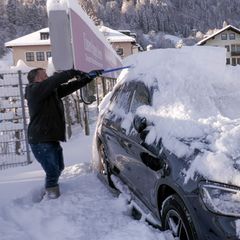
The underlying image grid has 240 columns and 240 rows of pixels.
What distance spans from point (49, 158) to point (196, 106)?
2.24m

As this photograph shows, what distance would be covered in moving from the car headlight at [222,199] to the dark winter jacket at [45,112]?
2.73 metres

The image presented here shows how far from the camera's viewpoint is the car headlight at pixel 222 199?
3252 mm

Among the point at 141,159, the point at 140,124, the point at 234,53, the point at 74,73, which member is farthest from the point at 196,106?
the point at 234,53

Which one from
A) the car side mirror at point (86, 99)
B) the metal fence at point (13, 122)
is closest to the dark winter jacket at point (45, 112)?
the car side mirror at point (86, 99)

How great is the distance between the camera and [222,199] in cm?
330

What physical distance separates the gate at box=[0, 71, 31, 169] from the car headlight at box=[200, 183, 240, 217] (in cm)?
581

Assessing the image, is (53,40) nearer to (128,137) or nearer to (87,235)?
(128,137)

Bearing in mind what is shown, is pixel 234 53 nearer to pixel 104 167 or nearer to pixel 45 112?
pixel 104 167

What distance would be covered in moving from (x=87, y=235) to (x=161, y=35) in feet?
410

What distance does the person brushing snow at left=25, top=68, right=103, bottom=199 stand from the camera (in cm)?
577

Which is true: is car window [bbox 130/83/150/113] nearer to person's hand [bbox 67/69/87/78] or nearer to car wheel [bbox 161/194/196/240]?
person's hand [bbox 67/69/87/78]

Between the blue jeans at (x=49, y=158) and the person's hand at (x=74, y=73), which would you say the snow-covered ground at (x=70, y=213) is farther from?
the person's hand at (x=74, y=73)

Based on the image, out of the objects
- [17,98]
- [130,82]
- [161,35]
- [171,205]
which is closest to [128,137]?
[130,82]

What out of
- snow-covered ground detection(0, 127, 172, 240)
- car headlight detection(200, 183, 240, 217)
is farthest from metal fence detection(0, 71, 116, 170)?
car headlight detection(200, 183, 240, 217)
